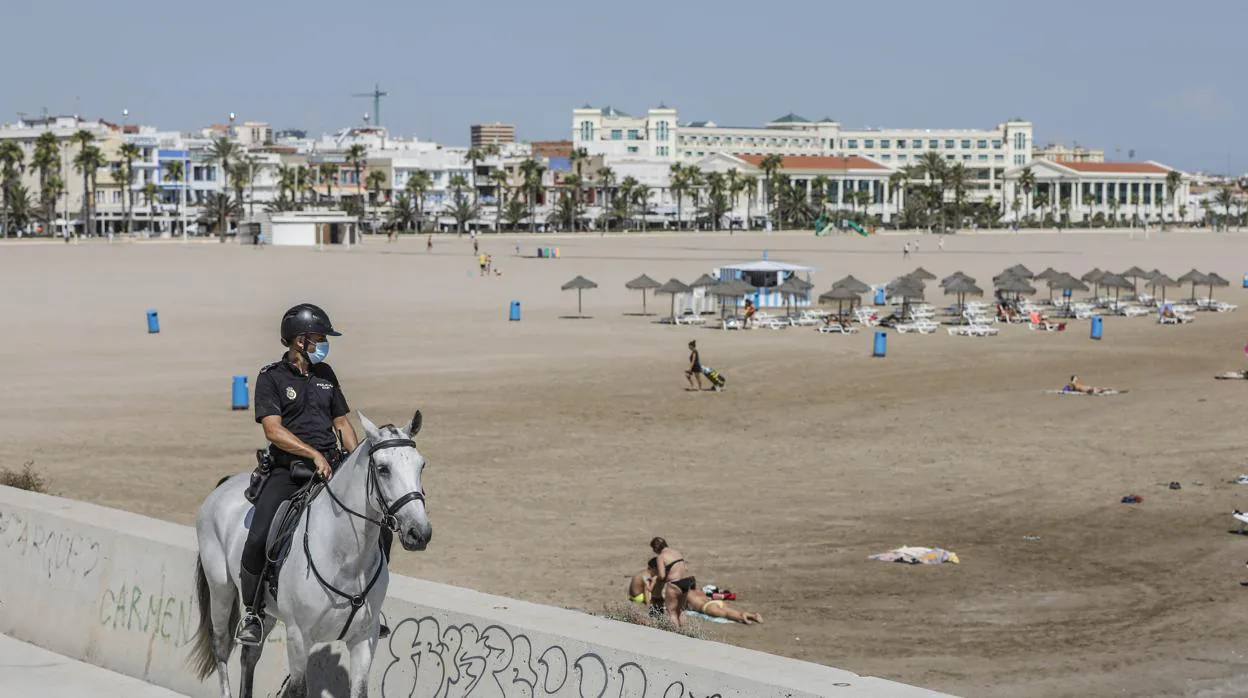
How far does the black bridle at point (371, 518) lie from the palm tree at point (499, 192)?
504 feet

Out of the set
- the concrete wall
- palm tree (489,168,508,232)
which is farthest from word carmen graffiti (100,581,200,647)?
palm tree (489,168,508,232)

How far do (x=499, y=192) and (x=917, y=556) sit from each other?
157023mm

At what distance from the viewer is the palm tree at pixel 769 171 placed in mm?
187375

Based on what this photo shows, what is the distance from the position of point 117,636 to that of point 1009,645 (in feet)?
24.2

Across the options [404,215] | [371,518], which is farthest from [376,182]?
[371,518]

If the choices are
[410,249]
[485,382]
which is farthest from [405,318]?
[410,249]

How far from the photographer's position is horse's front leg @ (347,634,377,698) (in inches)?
265

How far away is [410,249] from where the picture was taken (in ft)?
347

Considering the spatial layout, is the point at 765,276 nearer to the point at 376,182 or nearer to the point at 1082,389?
the point at 1082,389

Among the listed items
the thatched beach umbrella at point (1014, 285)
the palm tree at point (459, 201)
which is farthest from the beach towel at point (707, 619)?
the palm tree at point (459, 201)

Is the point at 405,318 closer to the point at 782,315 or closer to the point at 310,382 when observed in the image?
the point at 782,315

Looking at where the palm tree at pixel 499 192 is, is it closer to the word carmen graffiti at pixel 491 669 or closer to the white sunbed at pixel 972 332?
the white sunbed at pixel 972 332

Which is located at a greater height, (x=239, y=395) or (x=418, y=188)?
(x=418, y=188)

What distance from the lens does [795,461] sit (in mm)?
23078
